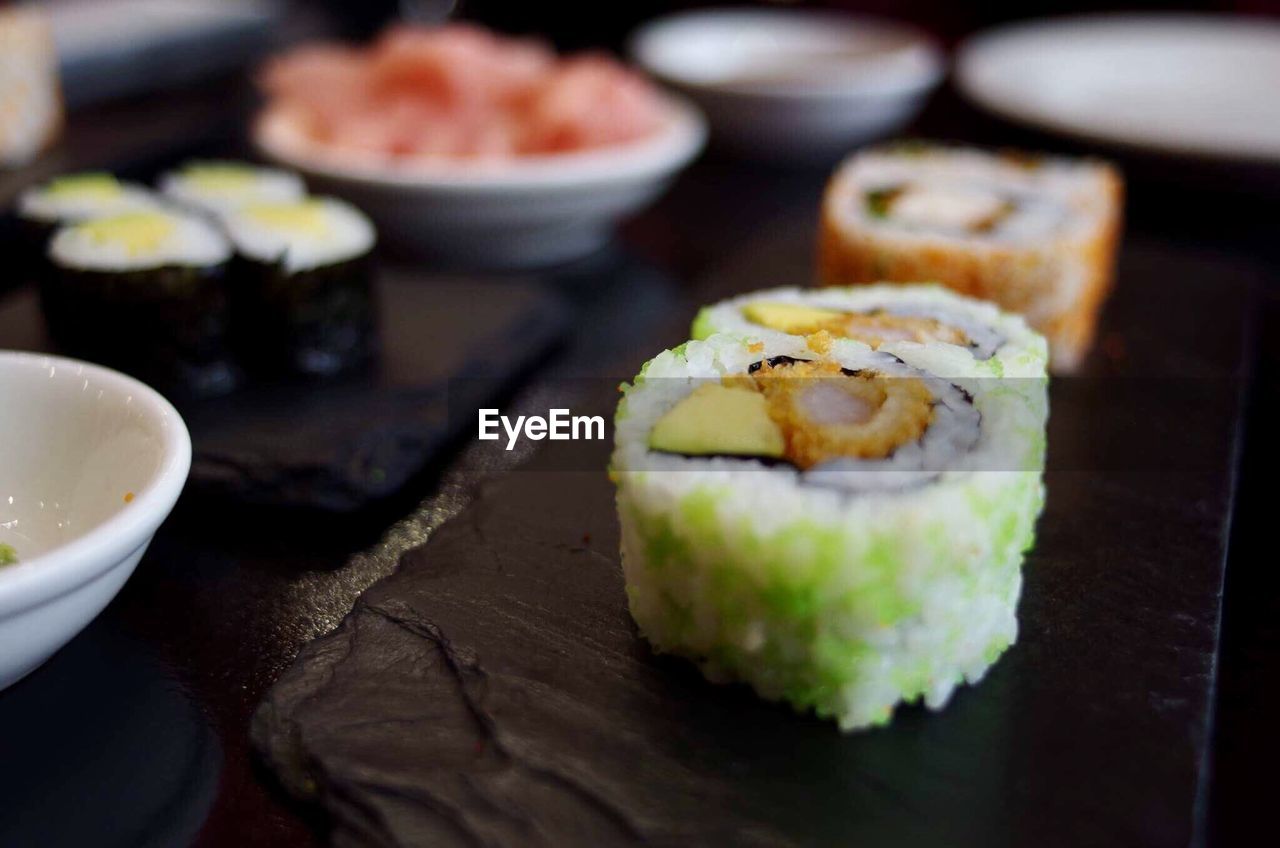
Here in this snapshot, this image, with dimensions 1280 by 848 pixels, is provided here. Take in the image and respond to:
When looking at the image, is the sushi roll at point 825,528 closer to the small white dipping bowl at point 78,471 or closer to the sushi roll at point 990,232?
the small white dipping bowl at point 78,471

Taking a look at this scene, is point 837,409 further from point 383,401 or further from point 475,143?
point 475,143

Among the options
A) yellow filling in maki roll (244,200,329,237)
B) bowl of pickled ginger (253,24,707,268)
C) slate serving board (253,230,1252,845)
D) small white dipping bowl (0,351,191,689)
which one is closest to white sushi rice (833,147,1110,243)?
bowl of pickled ginger (253,24,707,268)

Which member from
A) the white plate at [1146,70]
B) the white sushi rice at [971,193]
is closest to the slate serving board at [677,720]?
the white sushi rice at [971,193]

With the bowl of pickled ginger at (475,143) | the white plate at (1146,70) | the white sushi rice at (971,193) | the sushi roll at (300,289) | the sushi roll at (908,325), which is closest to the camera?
the sushi roll at (908,325)

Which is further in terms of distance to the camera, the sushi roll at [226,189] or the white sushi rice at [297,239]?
the sushi roll at [226,189]

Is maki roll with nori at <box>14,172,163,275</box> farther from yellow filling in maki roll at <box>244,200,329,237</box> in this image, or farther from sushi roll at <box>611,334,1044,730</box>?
sushi roll at <box>611,334,1044,730</box>

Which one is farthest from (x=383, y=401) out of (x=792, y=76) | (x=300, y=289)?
(x=792, y=76)

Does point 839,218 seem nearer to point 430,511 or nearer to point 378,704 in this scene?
point 430,511

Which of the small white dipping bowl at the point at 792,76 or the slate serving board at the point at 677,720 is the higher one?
the small white dipping bowl at the point at 792,76
